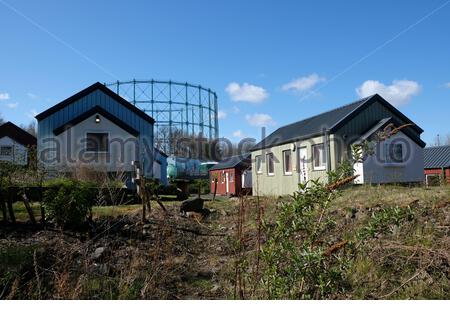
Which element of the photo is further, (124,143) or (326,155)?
(124,143)

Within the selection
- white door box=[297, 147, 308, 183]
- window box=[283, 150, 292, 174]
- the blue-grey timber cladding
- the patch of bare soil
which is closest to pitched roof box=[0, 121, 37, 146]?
the blue-grey timber cladding

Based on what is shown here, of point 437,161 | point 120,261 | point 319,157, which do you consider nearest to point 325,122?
point 319,157

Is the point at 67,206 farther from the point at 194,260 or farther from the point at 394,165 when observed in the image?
the point at 394,165

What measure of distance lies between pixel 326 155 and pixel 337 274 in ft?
45.9

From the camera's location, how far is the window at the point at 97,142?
70.1ft

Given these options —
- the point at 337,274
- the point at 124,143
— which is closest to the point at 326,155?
the point at 124,143

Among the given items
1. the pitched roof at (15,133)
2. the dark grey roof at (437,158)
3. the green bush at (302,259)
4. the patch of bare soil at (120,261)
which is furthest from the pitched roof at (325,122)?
the pitched roof at (15,133)

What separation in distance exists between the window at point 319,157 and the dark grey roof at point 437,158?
15.5m

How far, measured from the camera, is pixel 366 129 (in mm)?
17250

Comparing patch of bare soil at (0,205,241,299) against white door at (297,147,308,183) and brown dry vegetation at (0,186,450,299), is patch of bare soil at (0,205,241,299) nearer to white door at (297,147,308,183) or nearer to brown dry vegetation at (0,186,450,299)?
brown dry vegetation at (0,186,450,299)

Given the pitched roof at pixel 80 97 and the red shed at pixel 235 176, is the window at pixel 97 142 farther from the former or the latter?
the red shed at pixel 235 176

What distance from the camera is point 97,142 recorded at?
848 inches
